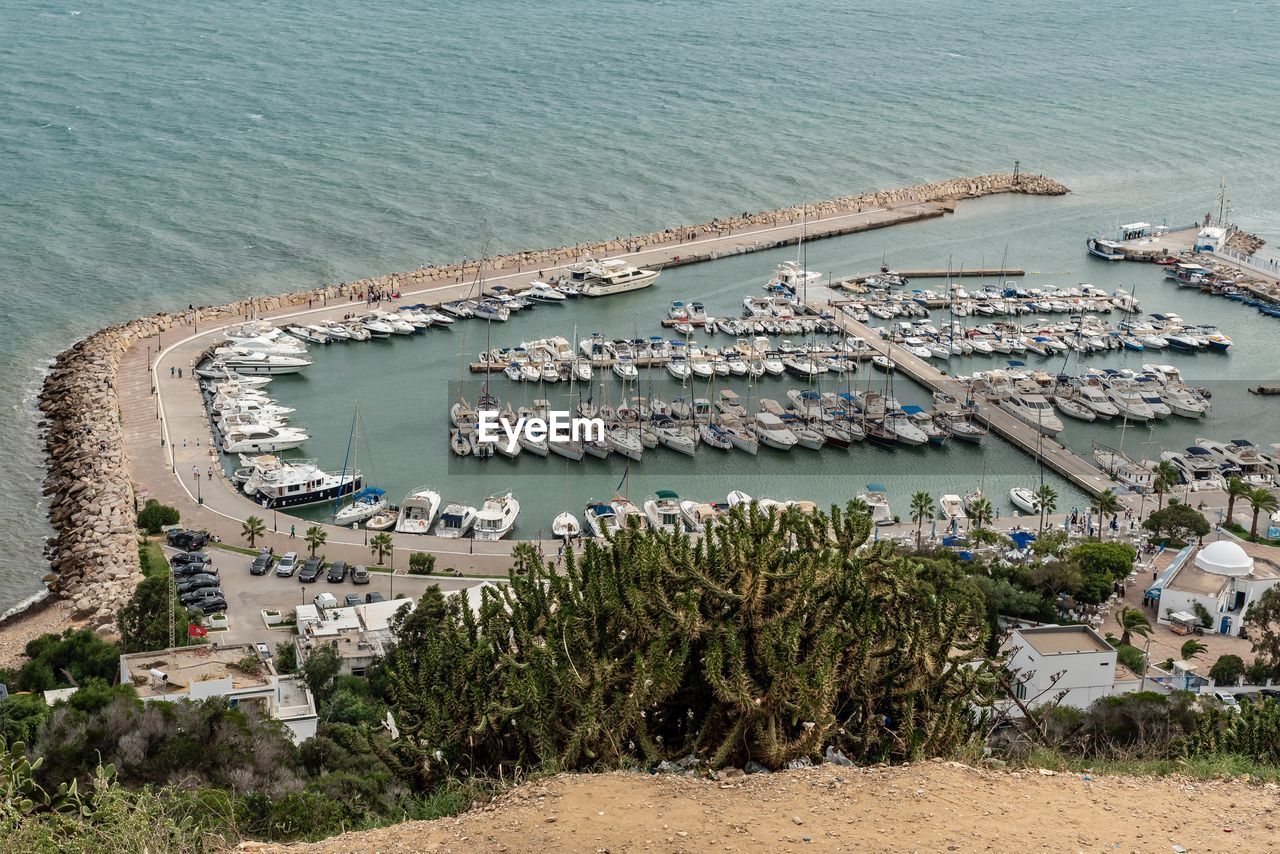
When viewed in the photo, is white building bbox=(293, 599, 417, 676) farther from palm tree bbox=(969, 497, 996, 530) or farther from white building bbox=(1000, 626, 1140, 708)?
palm tree bbox=(969, 497, 996, 530)

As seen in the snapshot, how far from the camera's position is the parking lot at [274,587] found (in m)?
39.0

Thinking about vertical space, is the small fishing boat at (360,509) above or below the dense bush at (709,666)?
below

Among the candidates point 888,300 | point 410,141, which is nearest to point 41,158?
point 410,141

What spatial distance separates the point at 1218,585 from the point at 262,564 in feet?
88.4

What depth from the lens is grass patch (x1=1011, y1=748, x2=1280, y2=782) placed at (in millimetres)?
18047

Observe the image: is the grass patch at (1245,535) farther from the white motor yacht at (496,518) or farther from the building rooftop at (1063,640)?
the white motor yacht at (496,518)

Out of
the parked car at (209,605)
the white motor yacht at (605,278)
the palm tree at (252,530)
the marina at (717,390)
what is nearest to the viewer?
the parked car at (209,605)

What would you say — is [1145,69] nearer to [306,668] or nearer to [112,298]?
[112,298]

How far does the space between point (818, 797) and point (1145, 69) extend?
135091mm

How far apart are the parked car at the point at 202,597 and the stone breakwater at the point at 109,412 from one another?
82.2 inches

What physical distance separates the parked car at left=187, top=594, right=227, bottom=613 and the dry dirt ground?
77.9 ft

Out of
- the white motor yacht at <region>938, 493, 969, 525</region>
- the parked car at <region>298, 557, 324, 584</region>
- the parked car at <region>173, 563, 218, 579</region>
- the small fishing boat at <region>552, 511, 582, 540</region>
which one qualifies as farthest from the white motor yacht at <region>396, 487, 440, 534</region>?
the white motor yacht at <region>938, 493, 969, 525</region>

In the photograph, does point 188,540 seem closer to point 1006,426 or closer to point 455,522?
point 455,522

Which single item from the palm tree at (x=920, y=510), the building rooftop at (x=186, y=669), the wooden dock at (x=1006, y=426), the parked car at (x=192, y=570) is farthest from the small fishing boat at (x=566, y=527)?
the wooden dock at (x=1006, y=426)
